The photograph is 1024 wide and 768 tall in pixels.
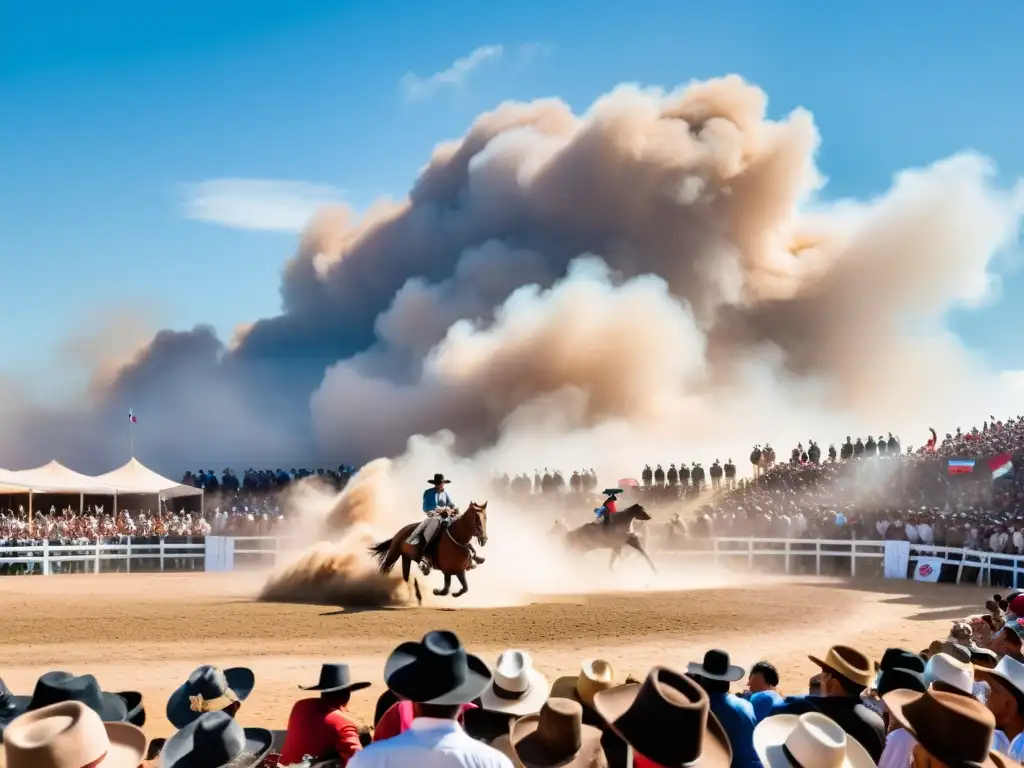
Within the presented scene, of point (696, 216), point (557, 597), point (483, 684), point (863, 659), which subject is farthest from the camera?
point (696, 216)

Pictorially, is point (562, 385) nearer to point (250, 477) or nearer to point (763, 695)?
point (250, 477)

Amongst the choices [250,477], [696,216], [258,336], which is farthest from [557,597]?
[258,336]

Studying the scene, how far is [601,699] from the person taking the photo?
373 cm

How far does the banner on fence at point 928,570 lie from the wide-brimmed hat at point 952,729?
22948 mm

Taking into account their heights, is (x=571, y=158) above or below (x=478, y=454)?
above

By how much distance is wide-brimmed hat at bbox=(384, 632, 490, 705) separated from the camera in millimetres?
3484

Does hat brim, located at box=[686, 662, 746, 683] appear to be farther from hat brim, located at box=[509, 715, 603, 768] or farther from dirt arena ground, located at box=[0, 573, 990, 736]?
dirt arena ground, located at box=[0, 573, 990, 736]

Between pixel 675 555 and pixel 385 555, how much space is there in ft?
35.8

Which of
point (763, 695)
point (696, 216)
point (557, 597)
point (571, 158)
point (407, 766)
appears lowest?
point (557, 597)

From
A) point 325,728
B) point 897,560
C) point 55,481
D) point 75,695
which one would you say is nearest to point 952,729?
point 325,728

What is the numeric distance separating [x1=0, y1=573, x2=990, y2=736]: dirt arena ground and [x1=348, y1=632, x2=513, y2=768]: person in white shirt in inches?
238

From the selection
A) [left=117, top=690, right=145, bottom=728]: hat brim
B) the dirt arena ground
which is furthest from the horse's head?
[left=117, top=690, right=145, bottom=728]: hat brim

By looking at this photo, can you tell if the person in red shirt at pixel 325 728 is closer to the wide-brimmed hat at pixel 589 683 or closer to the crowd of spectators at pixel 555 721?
the crowd of spectators at pixel 555 721

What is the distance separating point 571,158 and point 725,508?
5125cm
